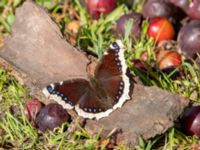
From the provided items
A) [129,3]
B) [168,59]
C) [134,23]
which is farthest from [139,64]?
[129,3]

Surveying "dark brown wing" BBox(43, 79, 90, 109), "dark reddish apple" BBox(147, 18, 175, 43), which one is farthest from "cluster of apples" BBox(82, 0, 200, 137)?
"dark brown wing" BBox(43, 79, 90, 109)

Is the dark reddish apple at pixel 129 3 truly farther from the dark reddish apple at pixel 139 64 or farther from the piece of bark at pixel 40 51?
the piece of bark at pixel 40 51

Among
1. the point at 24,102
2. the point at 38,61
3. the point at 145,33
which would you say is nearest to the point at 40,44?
the point at 38,61

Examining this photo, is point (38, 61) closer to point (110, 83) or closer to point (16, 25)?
point (16, 25)

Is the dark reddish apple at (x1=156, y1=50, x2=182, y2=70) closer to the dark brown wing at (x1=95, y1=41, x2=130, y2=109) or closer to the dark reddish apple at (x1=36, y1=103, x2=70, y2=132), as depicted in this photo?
the dark brown wing at (x1=95, y1=41, x2=130, y2=109)

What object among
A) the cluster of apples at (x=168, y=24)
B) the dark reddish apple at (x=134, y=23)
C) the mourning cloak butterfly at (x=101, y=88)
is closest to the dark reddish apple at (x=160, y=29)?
the cluster of apples at (x=168, y=24)

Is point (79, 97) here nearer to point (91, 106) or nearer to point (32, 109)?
point (91, 106)

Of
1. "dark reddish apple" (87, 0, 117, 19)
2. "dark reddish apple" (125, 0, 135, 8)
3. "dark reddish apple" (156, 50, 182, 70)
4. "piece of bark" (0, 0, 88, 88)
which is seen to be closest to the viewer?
"piece of bark" (0, 0, 88, 88)
